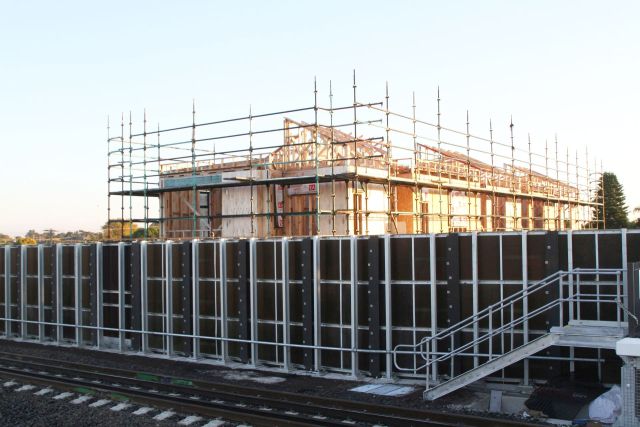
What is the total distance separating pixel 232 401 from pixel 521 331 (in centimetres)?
586

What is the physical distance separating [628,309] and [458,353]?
336 centimetres

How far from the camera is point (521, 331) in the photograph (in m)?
12.9

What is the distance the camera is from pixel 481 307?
13.3 metres

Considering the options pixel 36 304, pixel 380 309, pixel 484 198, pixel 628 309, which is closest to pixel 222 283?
pixel 380 309

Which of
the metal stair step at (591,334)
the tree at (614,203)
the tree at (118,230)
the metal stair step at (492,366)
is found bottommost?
the metal stair step at (492,366)

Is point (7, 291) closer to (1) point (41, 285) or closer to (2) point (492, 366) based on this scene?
(1) point (41, 285)

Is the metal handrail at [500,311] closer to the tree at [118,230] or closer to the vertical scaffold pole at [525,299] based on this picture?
the vertical scaffold pole at [525,299]

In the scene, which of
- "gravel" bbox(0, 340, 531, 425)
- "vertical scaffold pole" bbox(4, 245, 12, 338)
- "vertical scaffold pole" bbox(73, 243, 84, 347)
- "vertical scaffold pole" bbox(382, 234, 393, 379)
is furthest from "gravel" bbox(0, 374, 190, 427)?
"vertical scaffold pole" bbox(4, 245, 12, 338)

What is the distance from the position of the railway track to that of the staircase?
144 cm

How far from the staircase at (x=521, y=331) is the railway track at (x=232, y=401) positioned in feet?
4.74

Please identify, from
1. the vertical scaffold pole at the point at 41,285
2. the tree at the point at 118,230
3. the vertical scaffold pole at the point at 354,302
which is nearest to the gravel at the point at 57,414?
the vertical scaffold pole at the point at 354,302

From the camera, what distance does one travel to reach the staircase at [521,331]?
1097 cm

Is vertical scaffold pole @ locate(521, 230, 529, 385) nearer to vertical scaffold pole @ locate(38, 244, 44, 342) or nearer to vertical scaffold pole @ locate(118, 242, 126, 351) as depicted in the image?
vertical scaffold pole @ locate(118, 242, 126, 351)

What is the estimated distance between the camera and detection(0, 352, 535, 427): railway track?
35.4 feet
